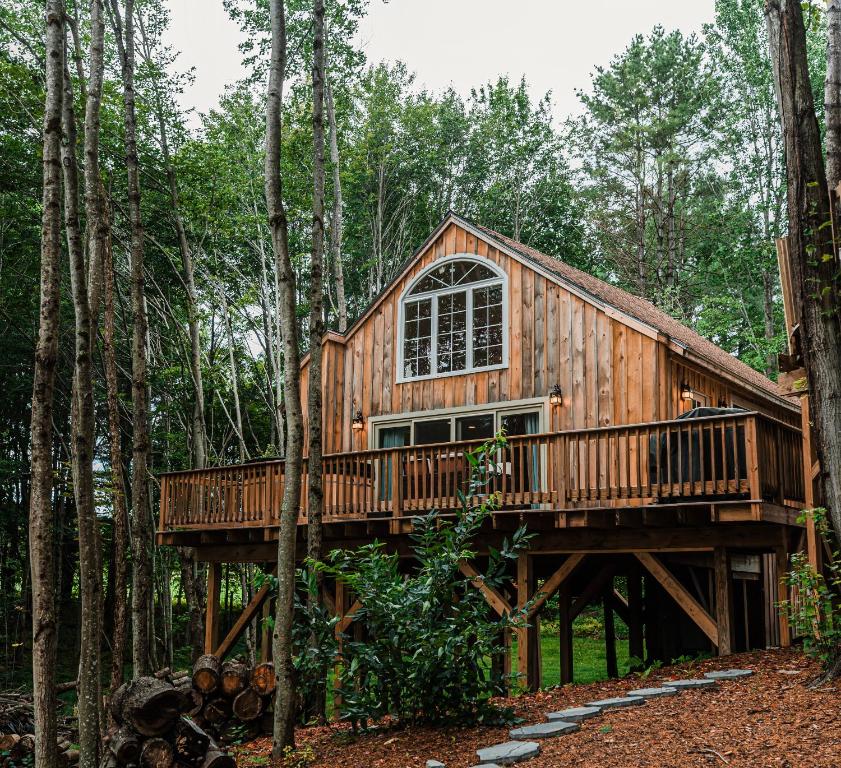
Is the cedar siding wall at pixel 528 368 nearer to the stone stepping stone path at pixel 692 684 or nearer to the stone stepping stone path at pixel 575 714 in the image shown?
the stone stepping stone path at pixel 692 684

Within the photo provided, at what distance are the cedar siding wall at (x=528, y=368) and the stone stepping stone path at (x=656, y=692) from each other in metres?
5.14

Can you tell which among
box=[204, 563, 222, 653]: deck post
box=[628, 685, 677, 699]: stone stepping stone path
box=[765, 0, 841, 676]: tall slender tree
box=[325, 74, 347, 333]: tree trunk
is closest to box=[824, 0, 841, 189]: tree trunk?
box=[765, 0, 841, 676]: tall slender tree

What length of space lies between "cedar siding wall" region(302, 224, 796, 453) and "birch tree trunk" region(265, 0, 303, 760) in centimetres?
554

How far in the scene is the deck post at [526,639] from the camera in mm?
10795

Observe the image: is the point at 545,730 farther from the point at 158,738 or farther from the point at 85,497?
the point at 85,497

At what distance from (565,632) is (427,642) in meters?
6.18

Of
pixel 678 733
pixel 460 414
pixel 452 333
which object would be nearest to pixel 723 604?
pixel 678 733

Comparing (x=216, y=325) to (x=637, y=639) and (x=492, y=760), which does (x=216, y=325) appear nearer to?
(x=637, y=639)

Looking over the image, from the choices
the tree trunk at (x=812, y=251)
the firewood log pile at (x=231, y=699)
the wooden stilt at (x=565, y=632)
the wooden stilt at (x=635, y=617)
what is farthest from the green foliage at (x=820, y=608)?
the wooden stilt at (x=635, y=617)

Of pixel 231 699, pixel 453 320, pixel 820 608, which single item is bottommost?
pixel 231 699

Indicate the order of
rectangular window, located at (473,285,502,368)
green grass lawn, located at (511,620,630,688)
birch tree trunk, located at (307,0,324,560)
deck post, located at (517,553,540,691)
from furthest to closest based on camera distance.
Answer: green grass lawn, located at (511,620,630,688) < rectangular window, located at (473,285,502,368) < deck post, located at (517,553,540,691) < birch tree trunk, located at (307,0,324,560)

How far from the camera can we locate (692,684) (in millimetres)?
7617

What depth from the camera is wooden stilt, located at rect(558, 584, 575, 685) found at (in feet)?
41.9

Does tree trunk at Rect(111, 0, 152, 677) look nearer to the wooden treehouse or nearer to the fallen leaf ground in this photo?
the wooden treehouse
